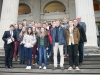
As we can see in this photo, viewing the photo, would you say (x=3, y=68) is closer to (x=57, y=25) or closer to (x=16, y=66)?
(x=16, y=66)

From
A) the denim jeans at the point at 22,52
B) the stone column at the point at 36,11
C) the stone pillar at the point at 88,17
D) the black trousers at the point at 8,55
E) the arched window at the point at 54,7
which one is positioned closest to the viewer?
the black trousers at the point at 8,55

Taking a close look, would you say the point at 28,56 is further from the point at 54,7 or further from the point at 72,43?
the point at 54,7

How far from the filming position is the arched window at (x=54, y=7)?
18422 mm

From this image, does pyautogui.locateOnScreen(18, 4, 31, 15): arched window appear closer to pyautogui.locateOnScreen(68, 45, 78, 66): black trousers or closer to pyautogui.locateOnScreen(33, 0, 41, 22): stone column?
pyautogui.locateOnScreen(33, 0, 41, 22): stone column

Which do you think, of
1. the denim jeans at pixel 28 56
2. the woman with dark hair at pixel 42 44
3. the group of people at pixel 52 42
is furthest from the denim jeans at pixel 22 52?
the woman with dark hair at pixel 42 44

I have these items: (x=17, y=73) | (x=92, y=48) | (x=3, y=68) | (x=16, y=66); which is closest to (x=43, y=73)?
(x=17, y=73)

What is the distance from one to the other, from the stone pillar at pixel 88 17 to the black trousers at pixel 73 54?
459 centimetres

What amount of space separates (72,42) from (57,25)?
1070mm

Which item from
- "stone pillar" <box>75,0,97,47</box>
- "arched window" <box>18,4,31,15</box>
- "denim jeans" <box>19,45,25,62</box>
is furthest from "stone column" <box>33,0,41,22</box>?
"denim jeans" <box>19,45,25,62</box>

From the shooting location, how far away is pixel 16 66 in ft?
23.5

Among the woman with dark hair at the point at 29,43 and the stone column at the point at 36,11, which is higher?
the stone column at the point at 36,11

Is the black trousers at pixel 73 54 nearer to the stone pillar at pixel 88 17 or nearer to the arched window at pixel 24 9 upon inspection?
the stone pillar at pixel 88 17

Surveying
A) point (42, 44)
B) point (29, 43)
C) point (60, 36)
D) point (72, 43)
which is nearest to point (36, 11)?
point (29, 43)

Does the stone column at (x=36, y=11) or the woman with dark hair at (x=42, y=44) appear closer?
the woman with dark hair at (x=42, y=44)
